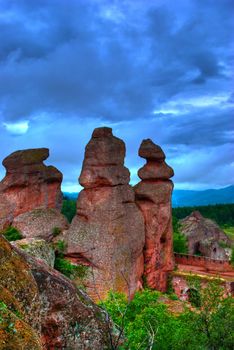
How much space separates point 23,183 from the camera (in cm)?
4553

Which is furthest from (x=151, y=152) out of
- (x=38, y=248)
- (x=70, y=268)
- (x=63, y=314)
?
(x=63, y=314)

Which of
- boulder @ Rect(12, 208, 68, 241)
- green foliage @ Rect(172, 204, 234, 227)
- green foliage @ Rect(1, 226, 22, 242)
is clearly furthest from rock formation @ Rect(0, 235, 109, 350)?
green foliage @ Rect(172, 204, 234, 227)

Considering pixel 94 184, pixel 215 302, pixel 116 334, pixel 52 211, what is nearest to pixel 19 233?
pixel 52 211

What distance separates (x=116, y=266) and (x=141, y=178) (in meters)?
9.56

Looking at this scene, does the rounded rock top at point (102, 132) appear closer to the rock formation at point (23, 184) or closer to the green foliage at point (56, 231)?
the green foliage at point (56, 231)

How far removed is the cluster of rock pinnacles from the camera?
38.0 meters

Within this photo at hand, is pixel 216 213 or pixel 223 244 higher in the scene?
pixel 216 213

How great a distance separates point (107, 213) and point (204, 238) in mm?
34522

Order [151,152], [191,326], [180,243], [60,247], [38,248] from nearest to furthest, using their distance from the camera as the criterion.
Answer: [191,326], [38,248], [60,247], [151,152], [180,243]

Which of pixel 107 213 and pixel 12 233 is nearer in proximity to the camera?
pixel 107 213

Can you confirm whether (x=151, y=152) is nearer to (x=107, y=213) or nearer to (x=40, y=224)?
(x=107, y=213)

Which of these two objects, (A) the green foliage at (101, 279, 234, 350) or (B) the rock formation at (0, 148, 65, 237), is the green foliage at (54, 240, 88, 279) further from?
(A) the green foliage at (101, 279, 234, 350)

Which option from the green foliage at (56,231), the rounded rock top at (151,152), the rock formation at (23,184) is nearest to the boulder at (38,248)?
the green foliage at (56,231)

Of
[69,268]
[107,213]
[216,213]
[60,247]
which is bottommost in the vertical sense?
[69,268]
